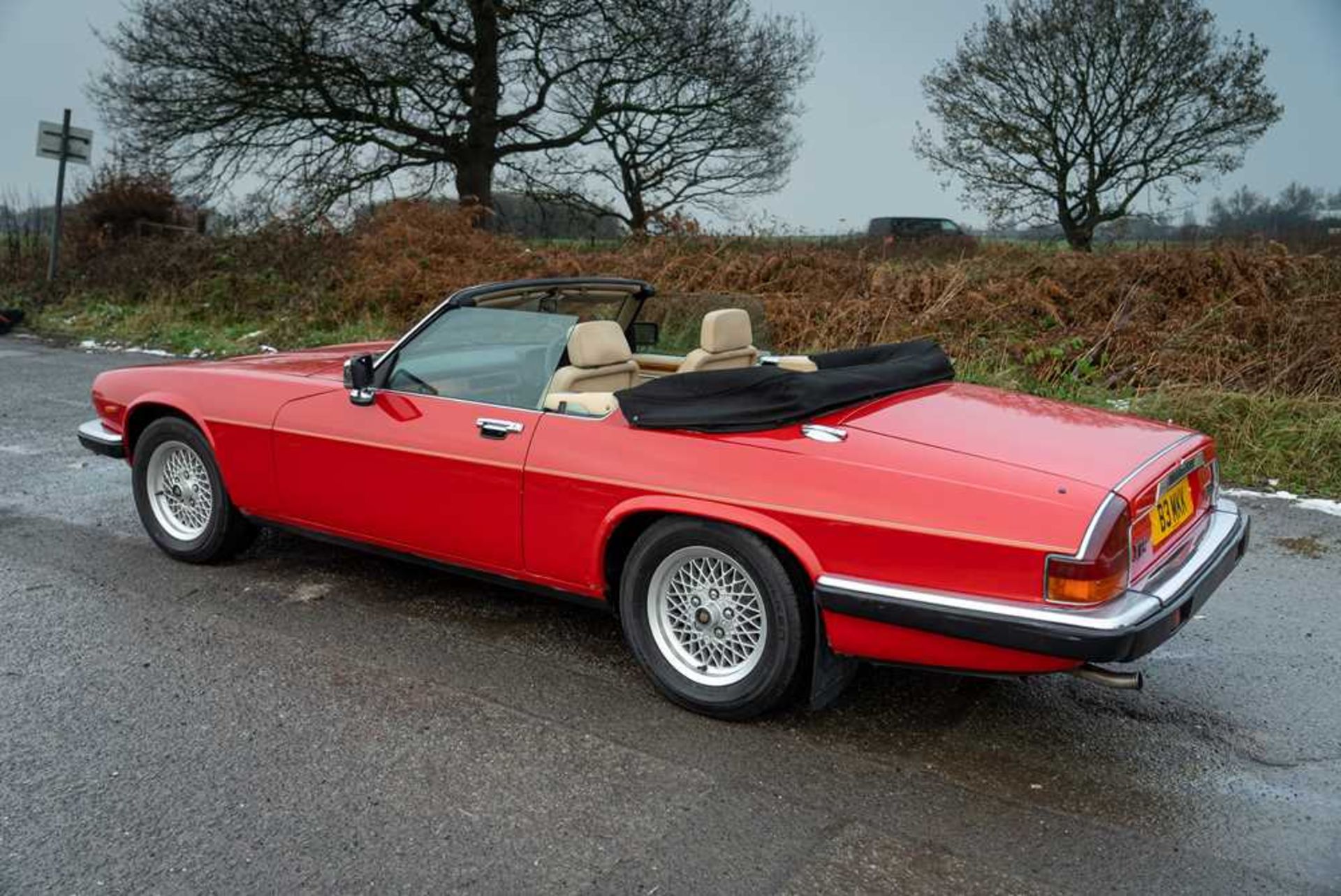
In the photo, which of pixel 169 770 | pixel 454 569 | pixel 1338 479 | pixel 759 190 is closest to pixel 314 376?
pixel 454 569

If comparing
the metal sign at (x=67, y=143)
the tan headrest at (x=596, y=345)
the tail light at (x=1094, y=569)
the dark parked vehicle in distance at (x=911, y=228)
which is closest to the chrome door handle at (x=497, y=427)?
the tan headrest at (x=596, y=345)

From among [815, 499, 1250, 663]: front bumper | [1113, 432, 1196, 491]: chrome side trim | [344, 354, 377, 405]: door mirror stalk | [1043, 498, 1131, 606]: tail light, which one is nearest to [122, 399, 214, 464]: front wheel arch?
[344, 354, 377, 405]: door mirror stalk

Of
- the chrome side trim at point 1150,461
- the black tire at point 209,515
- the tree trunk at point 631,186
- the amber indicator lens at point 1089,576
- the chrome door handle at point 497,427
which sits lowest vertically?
the black tire at point 209,515

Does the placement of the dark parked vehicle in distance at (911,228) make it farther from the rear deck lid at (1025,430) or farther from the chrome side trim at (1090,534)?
the chrome side trim at (1090,534)

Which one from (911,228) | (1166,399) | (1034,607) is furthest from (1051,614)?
(911,228)

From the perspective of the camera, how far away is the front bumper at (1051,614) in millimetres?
2807

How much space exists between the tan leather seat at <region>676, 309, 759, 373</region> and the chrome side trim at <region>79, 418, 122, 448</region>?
2.70 meters

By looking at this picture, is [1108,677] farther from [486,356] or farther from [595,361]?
[486,356]

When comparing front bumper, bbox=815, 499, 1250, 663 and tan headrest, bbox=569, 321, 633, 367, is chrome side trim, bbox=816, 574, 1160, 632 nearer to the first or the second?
front bumper, bbox=815, 499, 1250, 663

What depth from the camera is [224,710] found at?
347 cm

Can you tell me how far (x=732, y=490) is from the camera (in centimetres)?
328

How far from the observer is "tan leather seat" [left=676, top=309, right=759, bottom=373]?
13.9 feet

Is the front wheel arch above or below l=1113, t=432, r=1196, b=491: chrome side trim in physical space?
below

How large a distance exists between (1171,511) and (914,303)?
23.4 ft
